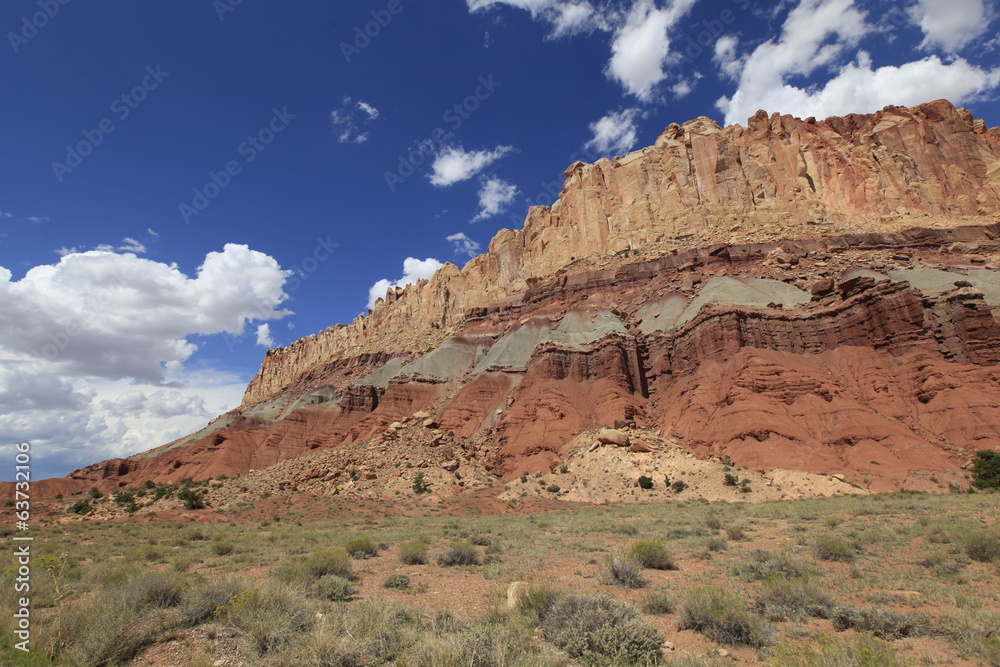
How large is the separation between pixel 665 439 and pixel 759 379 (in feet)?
27.9

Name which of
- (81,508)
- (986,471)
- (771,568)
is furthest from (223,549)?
(986,471)

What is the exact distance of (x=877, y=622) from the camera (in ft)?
22.1

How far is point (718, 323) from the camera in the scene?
1642 inches

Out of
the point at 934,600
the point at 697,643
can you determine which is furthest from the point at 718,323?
the point at 697,643

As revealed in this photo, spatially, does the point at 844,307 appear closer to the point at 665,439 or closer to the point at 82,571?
the point at 665,439

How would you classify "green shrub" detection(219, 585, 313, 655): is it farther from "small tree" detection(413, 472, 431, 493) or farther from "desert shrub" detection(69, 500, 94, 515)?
"desert shrub" detection(69, 500, 94, 515)

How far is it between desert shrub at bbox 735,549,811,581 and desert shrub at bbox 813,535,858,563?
0.90m

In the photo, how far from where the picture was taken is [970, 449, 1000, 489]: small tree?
23.5m

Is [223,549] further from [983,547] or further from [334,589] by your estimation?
[983,547]

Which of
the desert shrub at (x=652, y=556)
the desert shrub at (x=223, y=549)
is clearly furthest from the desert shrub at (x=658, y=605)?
the desert shrub at (x=223, y=549)

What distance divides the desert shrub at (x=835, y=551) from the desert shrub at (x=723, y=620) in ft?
18.5

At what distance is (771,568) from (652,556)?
8.33 feet

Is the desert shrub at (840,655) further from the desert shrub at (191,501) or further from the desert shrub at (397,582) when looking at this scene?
the desert shrub at (191,501)

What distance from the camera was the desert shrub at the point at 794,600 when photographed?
7.40 meters
